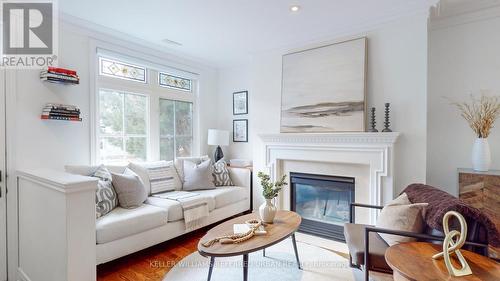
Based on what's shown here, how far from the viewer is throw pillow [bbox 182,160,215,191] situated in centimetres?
356

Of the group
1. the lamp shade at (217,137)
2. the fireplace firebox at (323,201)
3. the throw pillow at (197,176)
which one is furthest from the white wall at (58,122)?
the fireplace firebox at (323,201)

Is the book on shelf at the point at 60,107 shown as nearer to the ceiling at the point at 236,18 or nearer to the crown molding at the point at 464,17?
the ceiling at the point at 236,18

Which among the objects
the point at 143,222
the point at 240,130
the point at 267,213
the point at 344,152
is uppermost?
the point at 240,130

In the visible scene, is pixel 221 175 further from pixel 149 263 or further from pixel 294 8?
pixel 294 8

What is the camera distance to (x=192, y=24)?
2.96 metres

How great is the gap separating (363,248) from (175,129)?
3.28m

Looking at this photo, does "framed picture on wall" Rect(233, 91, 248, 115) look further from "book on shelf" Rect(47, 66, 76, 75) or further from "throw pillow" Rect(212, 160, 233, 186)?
"book on shelf" Rect(47, 66, 76, 75)

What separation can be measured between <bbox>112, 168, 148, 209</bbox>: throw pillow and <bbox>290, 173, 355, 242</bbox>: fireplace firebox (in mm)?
1991

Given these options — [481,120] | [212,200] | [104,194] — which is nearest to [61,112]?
[104,194]

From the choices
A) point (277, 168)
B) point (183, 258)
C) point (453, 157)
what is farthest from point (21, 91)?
point (453, 157)

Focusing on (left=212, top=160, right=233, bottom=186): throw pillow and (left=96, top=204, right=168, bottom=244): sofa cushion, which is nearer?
(left=96, top=204, right=168, bottom=244): sofa cushion

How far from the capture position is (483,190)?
2.43m

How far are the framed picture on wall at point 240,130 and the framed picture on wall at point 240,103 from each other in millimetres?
164

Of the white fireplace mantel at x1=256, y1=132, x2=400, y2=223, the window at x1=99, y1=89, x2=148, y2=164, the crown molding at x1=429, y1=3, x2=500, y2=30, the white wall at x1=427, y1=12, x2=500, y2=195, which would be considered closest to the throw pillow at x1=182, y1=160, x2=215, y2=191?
the window at x1=99, y1=89, x2=148, y2=164
